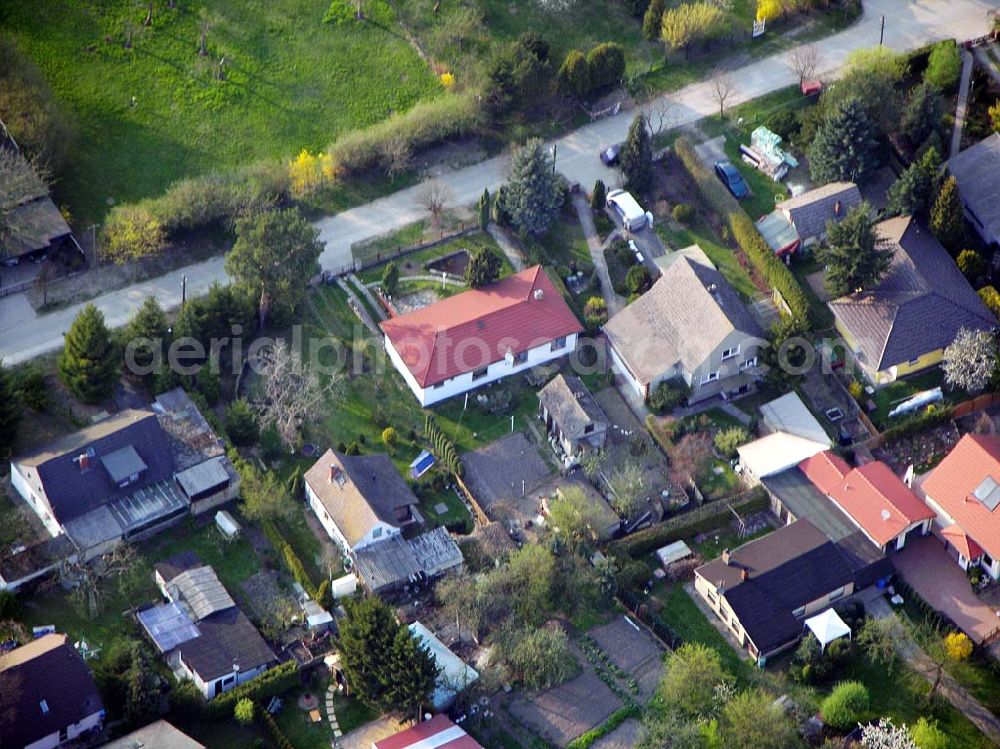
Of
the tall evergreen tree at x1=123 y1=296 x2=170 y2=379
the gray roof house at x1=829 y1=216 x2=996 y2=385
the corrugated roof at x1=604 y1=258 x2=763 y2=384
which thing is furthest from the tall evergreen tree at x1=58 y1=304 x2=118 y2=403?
the gray roof house at x1=829 y1=216 x2=996 y2=385

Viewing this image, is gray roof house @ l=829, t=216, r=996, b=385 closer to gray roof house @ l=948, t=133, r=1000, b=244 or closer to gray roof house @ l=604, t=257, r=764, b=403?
gray roof house @ l=948, t=133, r=1000, b=244

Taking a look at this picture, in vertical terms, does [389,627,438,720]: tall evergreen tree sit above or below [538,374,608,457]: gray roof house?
below

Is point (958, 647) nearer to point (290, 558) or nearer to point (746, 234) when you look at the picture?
point (746, 234)

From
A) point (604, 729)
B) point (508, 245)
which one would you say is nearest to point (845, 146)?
point (508, 245)

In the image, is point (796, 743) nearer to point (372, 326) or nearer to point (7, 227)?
point (372, 326)

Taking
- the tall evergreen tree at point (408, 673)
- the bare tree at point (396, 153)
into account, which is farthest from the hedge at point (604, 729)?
the bare tree at point (396, 153)

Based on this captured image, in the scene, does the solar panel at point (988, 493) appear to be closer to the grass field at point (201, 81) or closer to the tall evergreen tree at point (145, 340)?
the grass field at point (201, 81)

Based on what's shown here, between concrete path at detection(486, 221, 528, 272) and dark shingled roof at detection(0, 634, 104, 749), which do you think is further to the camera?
concrete path at detection(486, 221, 528, 272)
